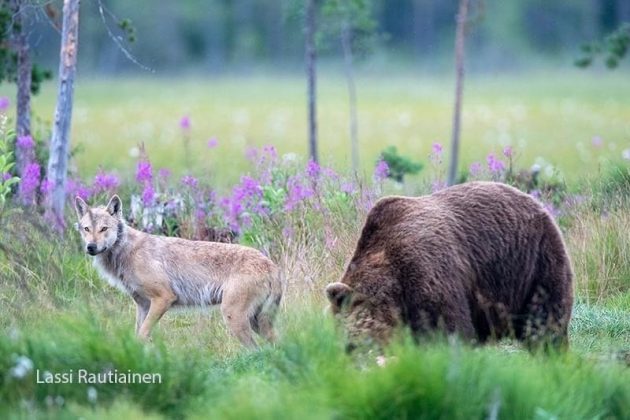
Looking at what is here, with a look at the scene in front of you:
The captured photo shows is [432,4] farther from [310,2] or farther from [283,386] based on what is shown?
[283,386]

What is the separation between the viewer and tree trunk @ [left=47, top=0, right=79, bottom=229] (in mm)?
13617

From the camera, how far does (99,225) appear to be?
11.3 m

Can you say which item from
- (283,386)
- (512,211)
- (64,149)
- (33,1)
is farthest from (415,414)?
(33,1)

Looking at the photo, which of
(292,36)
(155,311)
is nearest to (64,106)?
(155,311)

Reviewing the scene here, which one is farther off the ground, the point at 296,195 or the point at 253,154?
the point at 253,154

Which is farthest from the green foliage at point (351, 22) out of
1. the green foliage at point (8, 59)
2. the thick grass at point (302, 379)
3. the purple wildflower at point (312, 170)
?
the thick grass at point (302, 379)

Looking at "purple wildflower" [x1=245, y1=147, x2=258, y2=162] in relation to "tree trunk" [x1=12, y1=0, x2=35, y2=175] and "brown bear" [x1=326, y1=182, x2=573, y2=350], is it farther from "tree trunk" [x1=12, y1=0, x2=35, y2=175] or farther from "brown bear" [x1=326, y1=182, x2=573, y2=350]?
"brown bear" [x1=326, y1=182, x2=573, y2=350]

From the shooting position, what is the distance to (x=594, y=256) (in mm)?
12938

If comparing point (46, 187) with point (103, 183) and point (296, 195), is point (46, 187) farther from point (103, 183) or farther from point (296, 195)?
point (296, 195)

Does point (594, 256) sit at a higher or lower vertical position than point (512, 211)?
lower

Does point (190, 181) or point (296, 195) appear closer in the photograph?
point (296, 195)

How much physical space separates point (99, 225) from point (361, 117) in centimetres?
3712

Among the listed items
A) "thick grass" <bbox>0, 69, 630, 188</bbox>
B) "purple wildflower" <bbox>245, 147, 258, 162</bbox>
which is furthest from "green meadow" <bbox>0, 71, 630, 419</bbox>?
"thick grass" <bbox>0, 69, 630, 188</bbox>

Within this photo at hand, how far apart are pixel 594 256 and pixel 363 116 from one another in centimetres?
3570
